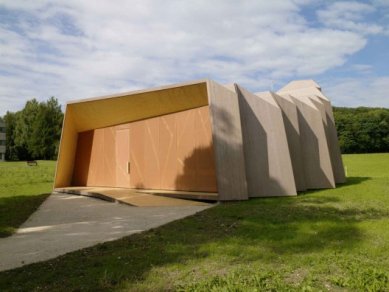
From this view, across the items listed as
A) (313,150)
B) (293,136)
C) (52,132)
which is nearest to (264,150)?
(293,136)

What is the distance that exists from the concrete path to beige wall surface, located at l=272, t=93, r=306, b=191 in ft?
17.8

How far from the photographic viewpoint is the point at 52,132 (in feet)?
179

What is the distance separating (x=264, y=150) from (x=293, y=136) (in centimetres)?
259

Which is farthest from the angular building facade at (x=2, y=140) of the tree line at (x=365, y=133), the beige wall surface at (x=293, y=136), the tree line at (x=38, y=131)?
the beige wall surface at (x=293, y=136)

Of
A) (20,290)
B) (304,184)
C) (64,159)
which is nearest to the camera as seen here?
(20,290)

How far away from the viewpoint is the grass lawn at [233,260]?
409 cm

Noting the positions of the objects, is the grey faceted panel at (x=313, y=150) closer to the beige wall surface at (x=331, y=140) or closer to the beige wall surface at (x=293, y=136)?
the beige wall surface at (x=293, y=136)

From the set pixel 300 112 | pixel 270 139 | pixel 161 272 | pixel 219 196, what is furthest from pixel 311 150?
pixel 161 272

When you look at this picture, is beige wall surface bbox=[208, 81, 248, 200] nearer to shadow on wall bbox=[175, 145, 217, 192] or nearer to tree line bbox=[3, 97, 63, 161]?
shadow on wall bbox=[175, 145, 217, 192]

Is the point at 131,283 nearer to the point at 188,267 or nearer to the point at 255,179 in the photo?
the point at 188,267

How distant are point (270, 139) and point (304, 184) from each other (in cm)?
318

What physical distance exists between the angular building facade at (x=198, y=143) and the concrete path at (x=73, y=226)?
2.45 metres

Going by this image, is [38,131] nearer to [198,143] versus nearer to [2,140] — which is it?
[2,140]

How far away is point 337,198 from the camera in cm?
1164
